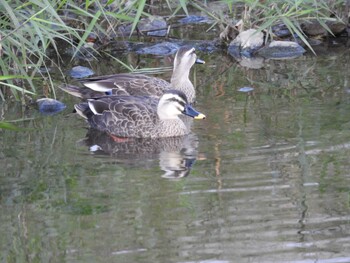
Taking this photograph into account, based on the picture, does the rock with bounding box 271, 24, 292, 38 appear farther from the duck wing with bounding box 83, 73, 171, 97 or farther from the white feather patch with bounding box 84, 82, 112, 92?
the white feather patch with bounding box 84, 82, 112, 92

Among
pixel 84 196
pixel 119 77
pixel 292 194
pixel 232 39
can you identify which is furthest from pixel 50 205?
pixel 232 39

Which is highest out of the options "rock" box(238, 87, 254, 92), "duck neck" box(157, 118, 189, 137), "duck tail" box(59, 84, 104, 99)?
"rock" box(238, 87, 254, 92)

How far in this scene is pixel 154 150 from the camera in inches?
364

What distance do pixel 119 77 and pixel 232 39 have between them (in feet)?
8.86

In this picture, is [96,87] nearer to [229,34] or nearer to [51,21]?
[51,21]

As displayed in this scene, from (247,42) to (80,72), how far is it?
2065 mm

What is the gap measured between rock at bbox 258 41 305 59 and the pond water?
1522 mm

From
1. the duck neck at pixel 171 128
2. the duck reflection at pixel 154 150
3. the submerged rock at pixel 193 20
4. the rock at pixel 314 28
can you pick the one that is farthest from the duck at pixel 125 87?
the submerged rock at pixel 193 20

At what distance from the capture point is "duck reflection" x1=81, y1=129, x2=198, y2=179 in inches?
335

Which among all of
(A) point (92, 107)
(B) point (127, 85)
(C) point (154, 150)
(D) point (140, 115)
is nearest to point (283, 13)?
(B) point (127, 85)

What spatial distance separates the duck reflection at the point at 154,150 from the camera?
8.50 metres

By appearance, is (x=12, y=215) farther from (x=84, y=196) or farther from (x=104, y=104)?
(x=104, y=104)

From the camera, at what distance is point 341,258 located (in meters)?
6.15

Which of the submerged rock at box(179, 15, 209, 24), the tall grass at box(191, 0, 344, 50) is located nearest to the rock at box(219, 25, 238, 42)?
the tall grass at box(191, 0, 344, 50)
